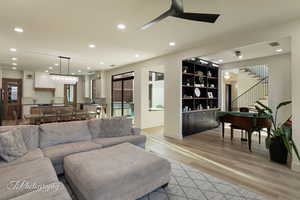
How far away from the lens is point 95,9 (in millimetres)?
2596

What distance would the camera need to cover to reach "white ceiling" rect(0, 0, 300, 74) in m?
2.47

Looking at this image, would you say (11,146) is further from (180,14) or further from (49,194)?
(180,14)

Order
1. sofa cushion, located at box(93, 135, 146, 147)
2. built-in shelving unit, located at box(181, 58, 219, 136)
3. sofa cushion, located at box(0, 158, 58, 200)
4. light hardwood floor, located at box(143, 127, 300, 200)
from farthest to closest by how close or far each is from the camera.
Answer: built-in shelving unit, located at box(181, 58, 219, 136), sofa cushion, located at box(93, 135, 146, 147), light hardwood floor, located at box(143, 127, 300, 200), sofa cushion, located at box(0, 158, 58, 200)

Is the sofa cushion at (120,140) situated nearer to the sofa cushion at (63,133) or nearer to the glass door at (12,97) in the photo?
the sofa cushion at (63,133)

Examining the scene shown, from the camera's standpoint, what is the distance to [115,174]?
71.2 inches

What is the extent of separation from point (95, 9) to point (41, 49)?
3378mm

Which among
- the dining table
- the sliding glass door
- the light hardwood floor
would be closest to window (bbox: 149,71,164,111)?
the sliding glass door

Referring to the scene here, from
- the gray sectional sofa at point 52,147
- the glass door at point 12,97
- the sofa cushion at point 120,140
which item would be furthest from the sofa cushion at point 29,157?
the glass door at point 12,97

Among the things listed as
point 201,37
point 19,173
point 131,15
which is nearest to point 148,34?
point 131,15

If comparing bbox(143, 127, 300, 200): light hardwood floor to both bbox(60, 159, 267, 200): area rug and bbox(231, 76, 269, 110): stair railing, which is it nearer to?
bbox(60, 159, 267, 200): area rug

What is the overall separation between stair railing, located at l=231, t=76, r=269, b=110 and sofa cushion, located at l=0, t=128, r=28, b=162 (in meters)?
8.77

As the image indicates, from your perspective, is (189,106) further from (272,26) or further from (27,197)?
(27,197)

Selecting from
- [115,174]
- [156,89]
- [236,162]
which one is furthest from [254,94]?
[115,174]

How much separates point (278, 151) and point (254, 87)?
5740 millimetres
